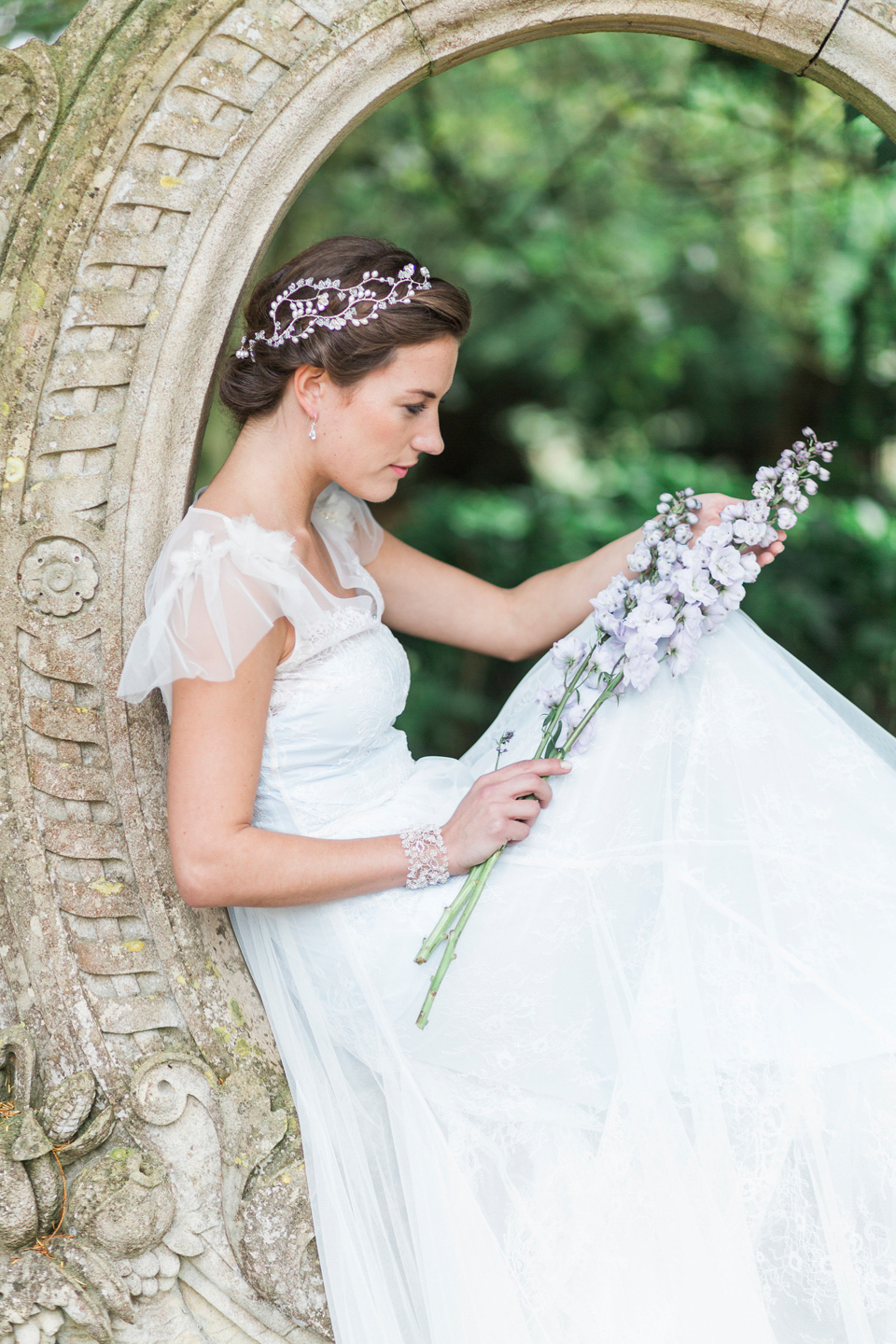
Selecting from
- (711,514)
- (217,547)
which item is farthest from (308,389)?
(711,514)

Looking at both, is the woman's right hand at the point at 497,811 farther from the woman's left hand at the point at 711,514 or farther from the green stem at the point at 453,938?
the woman's left hand at the point at 711,514

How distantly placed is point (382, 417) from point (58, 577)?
1.93 feet

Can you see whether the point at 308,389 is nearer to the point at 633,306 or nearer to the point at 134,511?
the point at 134,511

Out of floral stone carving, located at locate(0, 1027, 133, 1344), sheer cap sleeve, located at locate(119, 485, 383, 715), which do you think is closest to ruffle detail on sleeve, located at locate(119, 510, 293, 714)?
sheer cap sleeve, located at locate(119, 485, 383, 715)

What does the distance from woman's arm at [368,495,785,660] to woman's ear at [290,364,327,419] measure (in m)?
0.47

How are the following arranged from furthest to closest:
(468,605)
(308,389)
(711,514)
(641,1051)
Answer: (468,605) < (711,514) < (308,389) < (641,1051)

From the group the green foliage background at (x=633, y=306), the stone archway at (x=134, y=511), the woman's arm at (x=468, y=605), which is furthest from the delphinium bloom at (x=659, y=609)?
the green foliage background at (x=633, y=306)

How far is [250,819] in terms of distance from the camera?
157 cm

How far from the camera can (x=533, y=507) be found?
4.27 m

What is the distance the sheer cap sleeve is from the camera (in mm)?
1513

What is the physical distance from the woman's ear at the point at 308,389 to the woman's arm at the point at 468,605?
47 centimetres

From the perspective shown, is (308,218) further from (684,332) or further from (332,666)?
(332,666)

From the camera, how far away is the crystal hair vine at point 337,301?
167 cm

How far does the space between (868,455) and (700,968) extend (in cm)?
323
